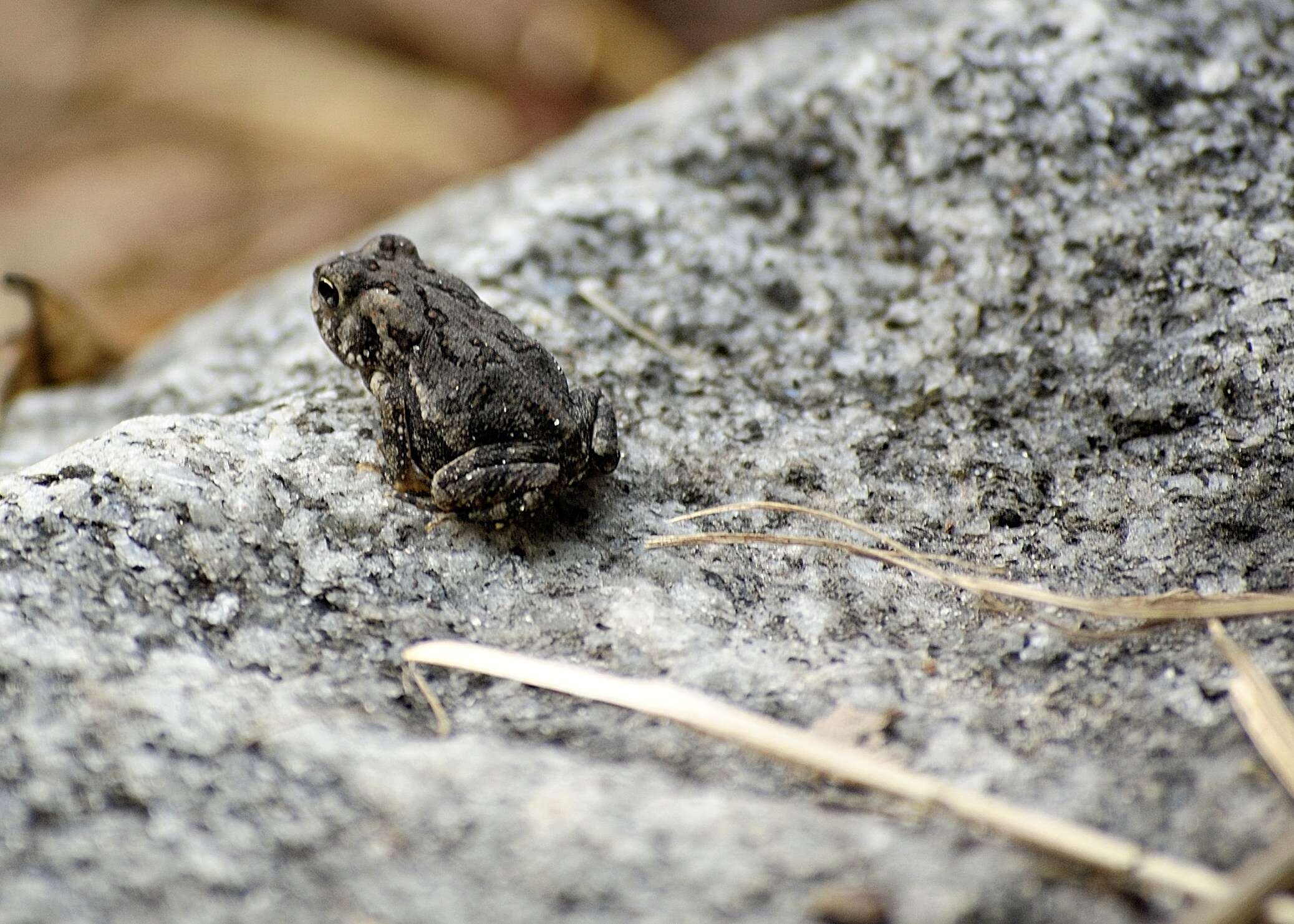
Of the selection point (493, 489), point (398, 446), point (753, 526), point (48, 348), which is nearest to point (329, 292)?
point (398, 446)

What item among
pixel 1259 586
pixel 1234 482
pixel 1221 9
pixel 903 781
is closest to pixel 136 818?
pixel 903 781

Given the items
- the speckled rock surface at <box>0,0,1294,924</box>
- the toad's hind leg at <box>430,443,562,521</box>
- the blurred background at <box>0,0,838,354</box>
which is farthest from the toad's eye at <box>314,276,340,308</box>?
the blurred background at <box>0,0,838,354</box>

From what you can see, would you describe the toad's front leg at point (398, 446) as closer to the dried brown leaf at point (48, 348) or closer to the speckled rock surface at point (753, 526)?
the speckled rock surface at point (753, 526)

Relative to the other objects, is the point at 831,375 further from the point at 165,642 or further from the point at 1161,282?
the point at 165,642

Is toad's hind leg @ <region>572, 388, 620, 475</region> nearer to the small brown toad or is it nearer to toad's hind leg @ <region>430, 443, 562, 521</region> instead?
the small brown toad

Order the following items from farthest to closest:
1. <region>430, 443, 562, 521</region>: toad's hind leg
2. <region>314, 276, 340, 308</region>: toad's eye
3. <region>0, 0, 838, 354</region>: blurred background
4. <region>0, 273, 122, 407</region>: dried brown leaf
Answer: <region>0, 0, 838, 354</region>: blurred background → <region>0, 273, 122, 407</region>: dried brown leaf → <region>314, 276, 340, 308</region>: toad's eye → <region>430, 443, 562, 521</region>: toad's hind leg

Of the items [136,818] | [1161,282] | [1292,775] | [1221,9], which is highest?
[1221,9]

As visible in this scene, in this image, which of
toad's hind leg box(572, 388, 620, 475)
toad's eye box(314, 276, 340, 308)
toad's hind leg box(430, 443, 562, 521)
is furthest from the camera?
toad's eye box(314, 276, 340, 308)

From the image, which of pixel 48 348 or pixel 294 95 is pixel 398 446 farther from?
pixel 294 95
